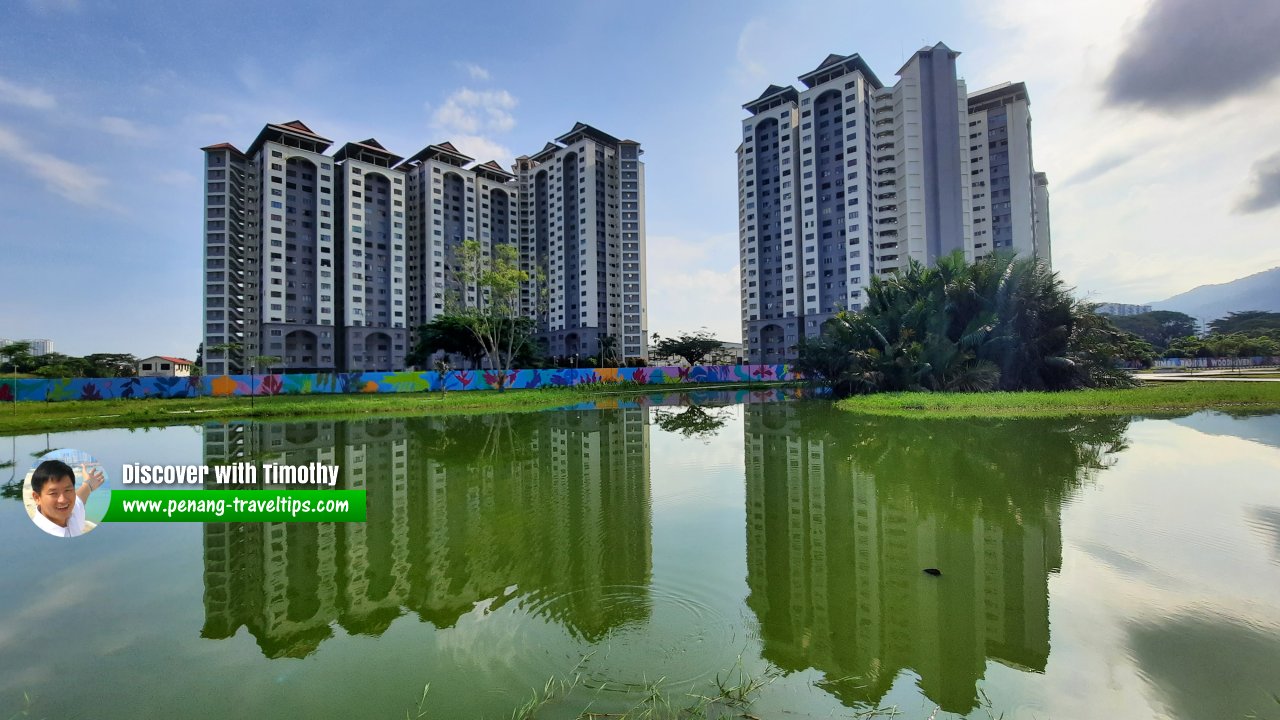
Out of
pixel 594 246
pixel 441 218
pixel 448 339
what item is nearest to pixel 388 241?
pixel 441 218

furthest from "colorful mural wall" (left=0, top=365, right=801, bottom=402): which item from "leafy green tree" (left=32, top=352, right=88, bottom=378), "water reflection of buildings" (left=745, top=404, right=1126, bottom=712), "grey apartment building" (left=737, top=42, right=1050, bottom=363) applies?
"water reflection of buildings" (left=745, top=404, right=1126, bottom=712)

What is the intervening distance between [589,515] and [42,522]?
5003 millimetres

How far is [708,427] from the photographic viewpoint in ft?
51.0

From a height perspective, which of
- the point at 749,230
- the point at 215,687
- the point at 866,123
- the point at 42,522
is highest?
the point at 866,123

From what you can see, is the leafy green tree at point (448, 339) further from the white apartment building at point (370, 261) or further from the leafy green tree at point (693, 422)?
the leafy green tree at point (693, 422)

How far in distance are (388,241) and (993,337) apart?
65.8 meters

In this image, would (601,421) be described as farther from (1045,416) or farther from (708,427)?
(1045,416)

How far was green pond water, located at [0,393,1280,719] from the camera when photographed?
285 centimetres

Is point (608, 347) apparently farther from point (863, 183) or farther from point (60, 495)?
point (60, 495)

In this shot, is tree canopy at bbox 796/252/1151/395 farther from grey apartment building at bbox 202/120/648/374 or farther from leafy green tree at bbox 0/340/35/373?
leafy green tree at bbox 0/340/35/373

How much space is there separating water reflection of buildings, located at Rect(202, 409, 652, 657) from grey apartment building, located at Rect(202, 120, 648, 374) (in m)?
40.9

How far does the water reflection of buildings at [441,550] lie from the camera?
3834 millimetres

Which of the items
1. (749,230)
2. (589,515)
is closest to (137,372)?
(749,230)

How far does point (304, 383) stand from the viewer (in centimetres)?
3209
